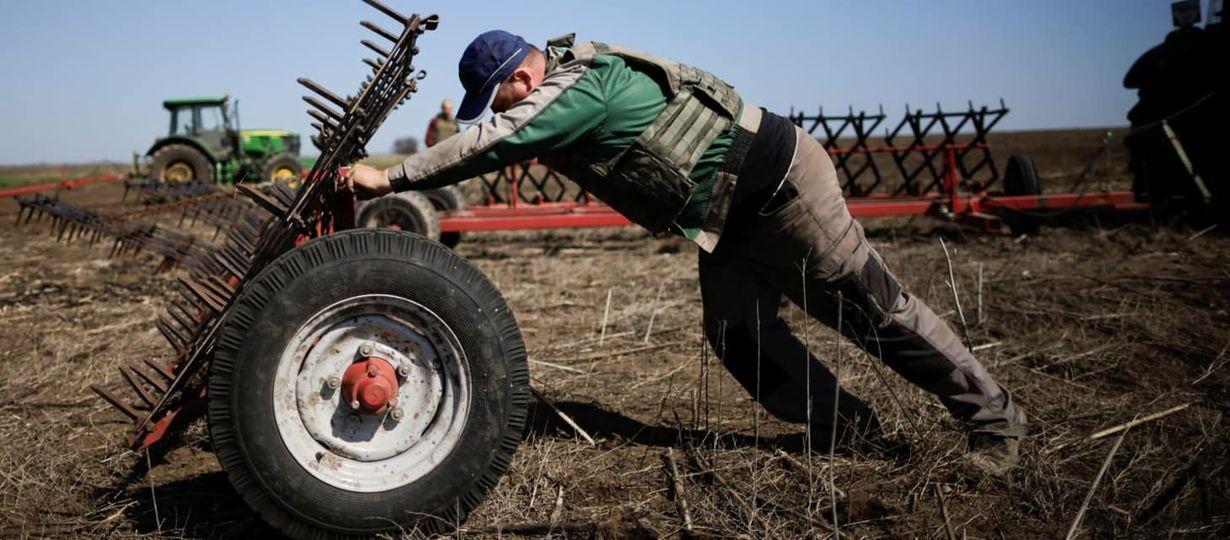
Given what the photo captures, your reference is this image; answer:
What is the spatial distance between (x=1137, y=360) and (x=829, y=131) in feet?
22.1

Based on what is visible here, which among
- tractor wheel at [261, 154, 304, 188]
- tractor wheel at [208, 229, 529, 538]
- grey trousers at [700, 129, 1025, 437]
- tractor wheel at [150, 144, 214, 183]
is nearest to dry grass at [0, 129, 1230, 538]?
grey trousers at [700, 129, 1025, 437]

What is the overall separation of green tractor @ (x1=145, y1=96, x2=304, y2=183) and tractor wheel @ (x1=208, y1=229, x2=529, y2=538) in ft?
51.4

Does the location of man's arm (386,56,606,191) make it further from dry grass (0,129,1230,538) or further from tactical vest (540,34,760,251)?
dry grass (0,129,1230,538)

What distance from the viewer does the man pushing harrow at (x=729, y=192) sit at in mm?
2455

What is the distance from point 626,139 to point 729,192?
38 cm

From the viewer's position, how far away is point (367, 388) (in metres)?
2.41

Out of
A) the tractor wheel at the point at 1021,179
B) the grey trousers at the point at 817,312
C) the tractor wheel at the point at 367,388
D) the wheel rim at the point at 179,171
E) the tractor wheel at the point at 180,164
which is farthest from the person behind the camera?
the wheel rim at the point at 179,171

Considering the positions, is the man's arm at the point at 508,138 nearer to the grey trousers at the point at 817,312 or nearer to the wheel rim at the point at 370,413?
the wheel rim at the point at 370,413

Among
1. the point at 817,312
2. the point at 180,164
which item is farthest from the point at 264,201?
the point at 180,164

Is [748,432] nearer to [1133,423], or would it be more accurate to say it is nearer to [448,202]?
[1133,423]

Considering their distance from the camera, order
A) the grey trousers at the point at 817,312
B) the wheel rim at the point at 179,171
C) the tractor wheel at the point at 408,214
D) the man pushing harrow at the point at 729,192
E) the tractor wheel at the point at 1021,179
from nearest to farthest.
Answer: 1. the man pushing harrow at the point at 729,192
2. the grey trousers at the point at 817,312
3. the tractor wheel at the point at 408,214
4. the tractor wheel at the point at 1021,179
5. the wheel rim at the point at 179,171

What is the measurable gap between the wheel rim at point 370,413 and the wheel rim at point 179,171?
17.4 m

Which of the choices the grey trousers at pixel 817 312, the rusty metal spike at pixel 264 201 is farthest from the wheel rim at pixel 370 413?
the grey trousers at pixel 817 312

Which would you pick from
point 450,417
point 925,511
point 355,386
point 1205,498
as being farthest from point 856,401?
point 355,386
